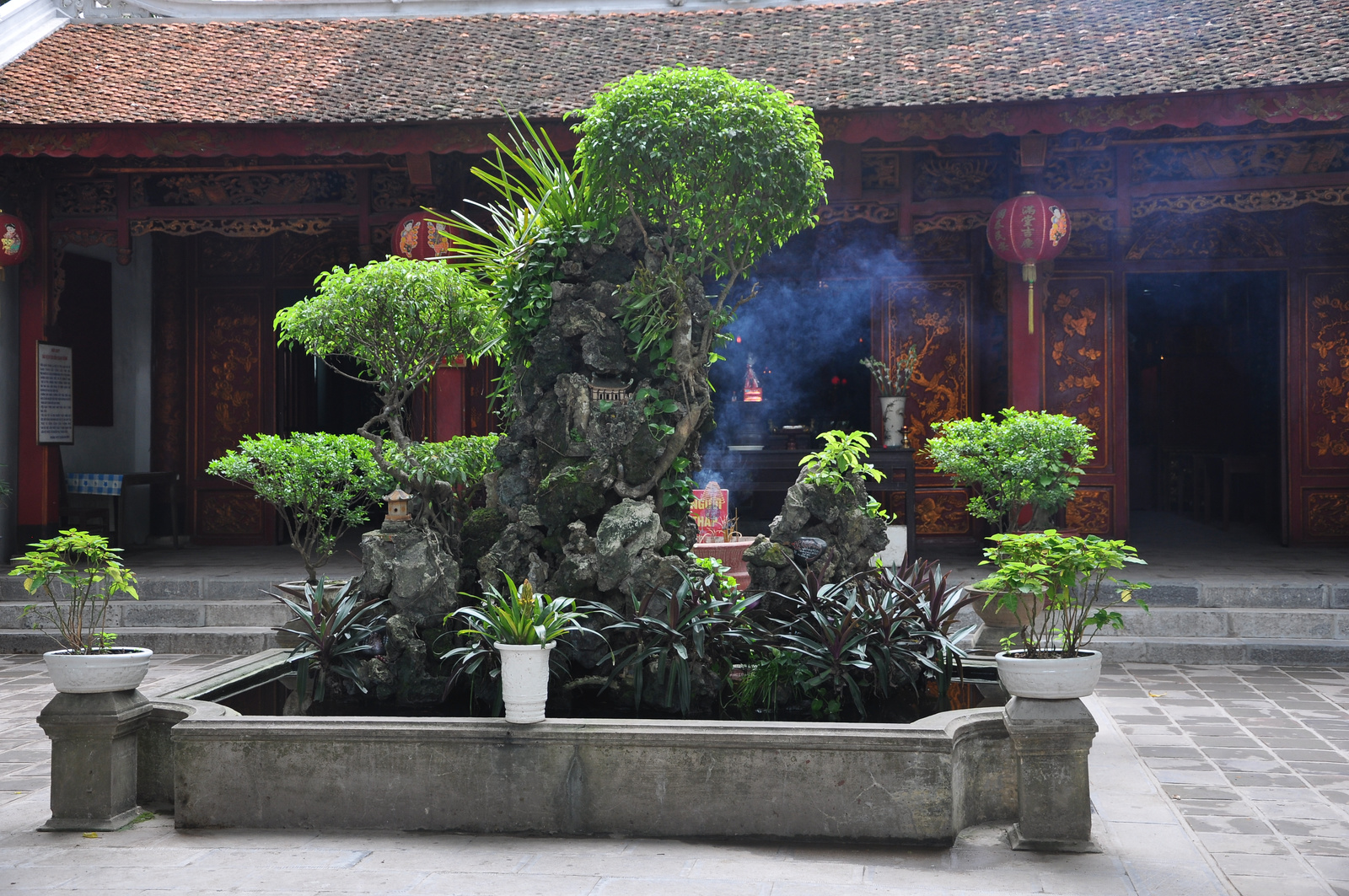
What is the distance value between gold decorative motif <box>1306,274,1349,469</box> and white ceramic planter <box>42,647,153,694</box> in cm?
1013

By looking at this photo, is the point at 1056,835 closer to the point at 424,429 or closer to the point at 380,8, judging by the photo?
the point at 424,429

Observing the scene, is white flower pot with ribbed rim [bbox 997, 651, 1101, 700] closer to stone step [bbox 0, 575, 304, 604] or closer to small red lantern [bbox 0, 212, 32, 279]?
stone step [bbox 0, 575, 304, 604]

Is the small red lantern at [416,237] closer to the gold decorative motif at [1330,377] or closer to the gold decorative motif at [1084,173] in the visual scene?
the gold decorative motif at [1084,173]

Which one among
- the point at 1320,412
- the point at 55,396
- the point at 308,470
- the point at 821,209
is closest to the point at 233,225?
the point at 55,396

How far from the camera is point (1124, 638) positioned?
7.45 metres

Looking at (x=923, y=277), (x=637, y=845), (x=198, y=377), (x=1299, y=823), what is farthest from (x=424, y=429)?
(x=1299, y=823)

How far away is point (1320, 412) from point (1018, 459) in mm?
5512

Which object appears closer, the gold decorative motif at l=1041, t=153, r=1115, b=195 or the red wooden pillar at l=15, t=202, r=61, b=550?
the gold decorative motif at l=1041, t=153, r=1115, b=195

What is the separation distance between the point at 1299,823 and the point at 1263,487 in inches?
394

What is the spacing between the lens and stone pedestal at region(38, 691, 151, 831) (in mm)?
3965

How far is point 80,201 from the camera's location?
33.4ft

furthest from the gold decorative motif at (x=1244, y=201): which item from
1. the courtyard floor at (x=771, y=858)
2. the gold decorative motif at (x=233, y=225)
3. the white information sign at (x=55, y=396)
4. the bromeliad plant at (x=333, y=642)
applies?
the white information sign at (x=55, y=396)

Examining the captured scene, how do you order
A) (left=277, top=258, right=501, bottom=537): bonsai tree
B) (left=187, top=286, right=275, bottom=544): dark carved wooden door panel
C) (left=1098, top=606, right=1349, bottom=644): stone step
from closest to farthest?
(left=277, top=258, right=501, bottom=537): bonsai tree
(left=1098, top=606, right=1349, bottom=644): stone step
(left=187, top=286, right=275, bottom=544): dark carved wooden door panel

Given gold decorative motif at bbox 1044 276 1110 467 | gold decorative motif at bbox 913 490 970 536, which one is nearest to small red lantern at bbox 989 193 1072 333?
gold decorative motif at bbox 1044 276 1110 467
